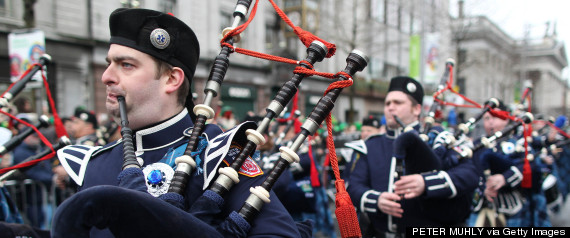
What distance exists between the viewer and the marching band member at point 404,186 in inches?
117

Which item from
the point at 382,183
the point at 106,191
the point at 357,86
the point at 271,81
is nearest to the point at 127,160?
A: the point at 106,191

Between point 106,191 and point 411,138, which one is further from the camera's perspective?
point 411,138

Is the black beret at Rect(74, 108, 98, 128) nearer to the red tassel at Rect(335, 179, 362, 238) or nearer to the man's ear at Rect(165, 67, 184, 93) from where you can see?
the man's ear at Rect(165, 67, 184, 93)

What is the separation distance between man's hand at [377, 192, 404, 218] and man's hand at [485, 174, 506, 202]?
2.42m

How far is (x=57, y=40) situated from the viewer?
12398 mm

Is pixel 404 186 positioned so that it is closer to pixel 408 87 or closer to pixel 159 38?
pixel 408 87

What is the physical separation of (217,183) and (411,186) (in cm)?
190

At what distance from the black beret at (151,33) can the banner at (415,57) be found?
11997mm

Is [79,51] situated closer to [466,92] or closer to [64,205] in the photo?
[64,205]

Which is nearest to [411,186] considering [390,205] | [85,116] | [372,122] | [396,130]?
[390,205]

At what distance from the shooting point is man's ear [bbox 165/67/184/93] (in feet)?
5.54

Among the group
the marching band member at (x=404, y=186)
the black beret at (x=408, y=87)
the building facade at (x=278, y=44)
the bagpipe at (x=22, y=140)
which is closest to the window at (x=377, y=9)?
the building facade at (x=278, y=44)

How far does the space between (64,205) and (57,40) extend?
1318cm

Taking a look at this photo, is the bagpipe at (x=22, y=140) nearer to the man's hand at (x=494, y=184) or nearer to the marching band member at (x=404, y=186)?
the marching band member at (x=404, y=186)
